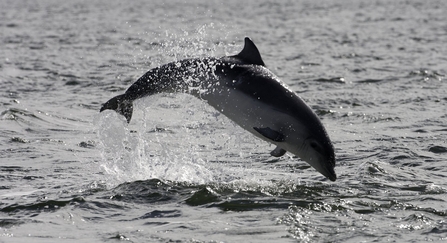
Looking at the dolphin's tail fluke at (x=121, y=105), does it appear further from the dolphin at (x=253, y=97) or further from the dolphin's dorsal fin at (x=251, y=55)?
the dolphin's dorsal fin at (x=251, y=55)

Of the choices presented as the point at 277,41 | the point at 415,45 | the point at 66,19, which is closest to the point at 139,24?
the point at 66,19

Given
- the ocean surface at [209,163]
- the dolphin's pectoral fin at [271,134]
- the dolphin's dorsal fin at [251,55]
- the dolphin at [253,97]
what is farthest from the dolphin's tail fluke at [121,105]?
the dolphin's pectoral fin at [271,134]

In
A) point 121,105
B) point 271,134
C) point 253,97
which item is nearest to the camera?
point 271,134

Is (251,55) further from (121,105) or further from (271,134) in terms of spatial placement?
(121,105)

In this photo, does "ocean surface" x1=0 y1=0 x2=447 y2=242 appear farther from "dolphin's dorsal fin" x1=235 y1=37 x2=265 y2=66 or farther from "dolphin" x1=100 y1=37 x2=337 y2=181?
"dolphin's dorsal fin" x1=235 y1=37 x2=265 y2=66

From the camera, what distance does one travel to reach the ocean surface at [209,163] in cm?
805

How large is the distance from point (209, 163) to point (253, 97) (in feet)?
8.05

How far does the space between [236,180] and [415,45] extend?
68.7 feet

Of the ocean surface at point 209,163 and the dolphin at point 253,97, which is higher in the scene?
the dolphin at point 253,97

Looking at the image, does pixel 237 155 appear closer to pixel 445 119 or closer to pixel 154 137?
pixel 154 137

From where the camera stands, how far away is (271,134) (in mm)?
9039

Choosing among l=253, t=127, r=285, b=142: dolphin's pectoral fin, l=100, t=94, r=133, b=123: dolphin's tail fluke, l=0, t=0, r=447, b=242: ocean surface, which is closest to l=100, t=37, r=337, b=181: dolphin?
l=253, t=127, r=285, b=142: dolphin's pectoral fin

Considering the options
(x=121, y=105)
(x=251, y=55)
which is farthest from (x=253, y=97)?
(x=121, y=105)

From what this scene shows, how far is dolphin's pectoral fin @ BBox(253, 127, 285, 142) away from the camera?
8.99 m
